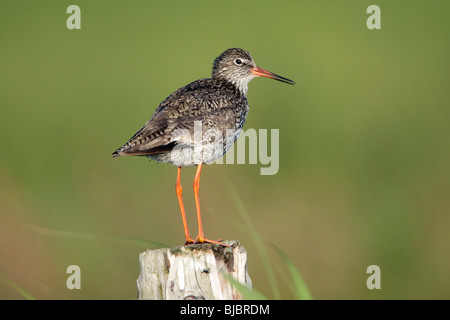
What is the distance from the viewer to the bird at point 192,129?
573 centimetres

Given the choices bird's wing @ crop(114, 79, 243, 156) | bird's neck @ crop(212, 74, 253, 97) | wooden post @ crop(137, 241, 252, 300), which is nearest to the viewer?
wooden post @ crop(137, 241, 252, 300)

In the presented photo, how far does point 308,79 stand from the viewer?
11.7m

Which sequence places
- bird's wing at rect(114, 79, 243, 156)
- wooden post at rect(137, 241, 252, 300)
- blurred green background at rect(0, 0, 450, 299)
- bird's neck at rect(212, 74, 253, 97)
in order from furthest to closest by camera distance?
blurred green background at rect(0, 0, 450, 299)
bird's neck at rect(212, 74, 253, 97)
bird's wing at rect(114, 79, 243, 156)
wooden post at rect(137, 241, 252, 300)

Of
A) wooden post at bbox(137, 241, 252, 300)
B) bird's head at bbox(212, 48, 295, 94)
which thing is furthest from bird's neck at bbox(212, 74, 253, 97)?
wooden post at bbox(137, 241, 252, 300)

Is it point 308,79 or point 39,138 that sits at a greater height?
point 308,79

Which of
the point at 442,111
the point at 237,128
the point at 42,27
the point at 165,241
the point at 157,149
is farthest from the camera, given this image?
the point at 42,27

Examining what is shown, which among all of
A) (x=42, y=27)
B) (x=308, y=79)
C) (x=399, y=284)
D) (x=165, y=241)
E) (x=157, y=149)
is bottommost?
(x=399, y=284)

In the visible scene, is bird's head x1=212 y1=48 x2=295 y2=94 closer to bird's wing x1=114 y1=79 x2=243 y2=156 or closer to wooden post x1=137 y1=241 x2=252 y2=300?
bird's wing x1=114 y1=79 x2=243 y2=156

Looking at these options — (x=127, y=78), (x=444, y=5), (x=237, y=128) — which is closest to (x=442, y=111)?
(x=444, y=5)

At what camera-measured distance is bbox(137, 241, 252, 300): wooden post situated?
14.8 ft

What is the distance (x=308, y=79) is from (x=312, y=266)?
3.59m

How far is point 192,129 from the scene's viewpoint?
595 centimetres

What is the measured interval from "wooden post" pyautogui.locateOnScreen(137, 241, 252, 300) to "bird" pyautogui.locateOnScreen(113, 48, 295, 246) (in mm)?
806

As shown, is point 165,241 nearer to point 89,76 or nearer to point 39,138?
point 39,138
